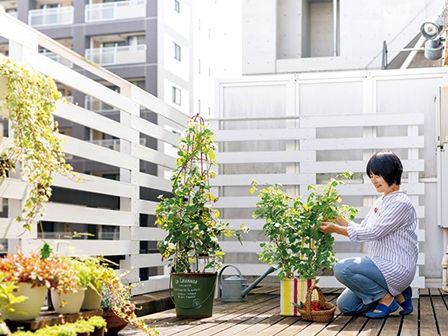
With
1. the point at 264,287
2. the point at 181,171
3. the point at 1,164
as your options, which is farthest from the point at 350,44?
the point at 1,164

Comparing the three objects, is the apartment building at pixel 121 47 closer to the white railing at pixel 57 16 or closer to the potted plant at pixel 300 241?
the white railing at pixel 57 16

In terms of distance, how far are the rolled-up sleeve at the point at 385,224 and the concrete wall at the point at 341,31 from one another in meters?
5.98

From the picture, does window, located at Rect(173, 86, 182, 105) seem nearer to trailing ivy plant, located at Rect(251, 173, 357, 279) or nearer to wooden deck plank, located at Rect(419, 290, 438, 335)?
wooden deck plank, located at Rect(419, 290, 438, 335)

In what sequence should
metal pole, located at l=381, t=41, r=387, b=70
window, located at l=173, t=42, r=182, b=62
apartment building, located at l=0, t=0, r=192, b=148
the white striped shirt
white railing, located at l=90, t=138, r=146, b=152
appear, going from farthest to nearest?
window, located at l=173, t=42, r=182, b=62 → apartment building, located at l=0, t=0, r=192, b=148 → white railing, located at l=90, t=138, r=146, b=152 → metal pole, located at l=381, t=41, r=387, b=70 → the white striped shirt

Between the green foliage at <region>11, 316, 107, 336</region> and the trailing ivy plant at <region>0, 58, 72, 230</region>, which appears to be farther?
the trailing ivy plant at <region>0, 58, 72, 230</region>

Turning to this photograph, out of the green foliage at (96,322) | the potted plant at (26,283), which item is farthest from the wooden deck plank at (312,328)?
the potted plant at (26,283)

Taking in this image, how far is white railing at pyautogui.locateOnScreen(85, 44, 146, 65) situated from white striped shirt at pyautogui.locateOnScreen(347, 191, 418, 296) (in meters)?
19.4

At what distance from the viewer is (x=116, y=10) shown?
24125mm

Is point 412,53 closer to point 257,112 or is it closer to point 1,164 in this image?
point 257,112

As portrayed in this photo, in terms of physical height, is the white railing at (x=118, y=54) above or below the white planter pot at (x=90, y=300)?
above

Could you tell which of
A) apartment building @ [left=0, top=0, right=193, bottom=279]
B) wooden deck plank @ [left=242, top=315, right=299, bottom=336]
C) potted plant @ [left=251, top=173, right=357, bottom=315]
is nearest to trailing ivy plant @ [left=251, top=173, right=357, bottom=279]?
potted plant @ [left=251, top=173, right=357, bottom=315]

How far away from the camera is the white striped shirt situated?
470 cm

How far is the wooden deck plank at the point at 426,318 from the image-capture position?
4070 mm

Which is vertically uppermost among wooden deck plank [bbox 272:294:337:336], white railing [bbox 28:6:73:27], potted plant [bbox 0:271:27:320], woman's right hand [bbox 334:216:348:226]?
white railing [bbox 28:6:73:27]
